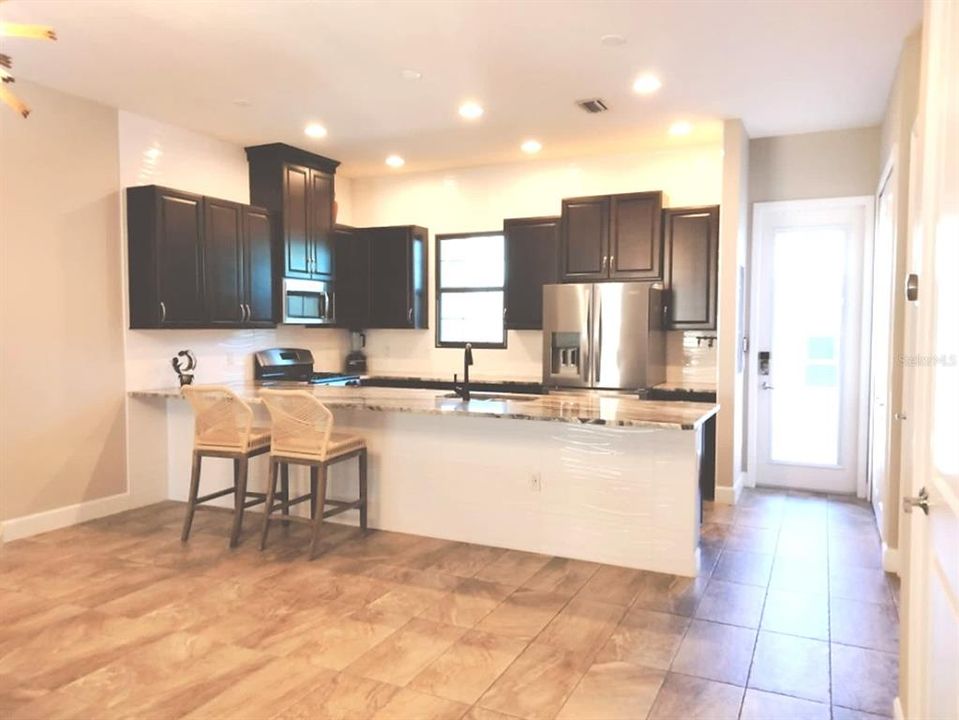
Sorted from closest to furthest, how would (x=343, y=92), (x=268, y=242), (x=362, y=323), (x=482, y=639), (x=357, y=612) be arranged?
1. (x=482, y=639)
2. (x=357, y=612)
3. (x=343, y=92)
4. (x=268, y=242)
5. (x=362, y=323)

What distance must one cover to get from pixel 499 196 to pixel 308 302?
205 centimetres

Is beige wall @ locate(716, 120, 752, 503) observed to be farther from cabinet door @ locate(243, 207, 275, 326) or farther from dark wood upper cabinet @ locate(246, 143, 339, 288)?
cabinet door @ locate(243, 207, 275, 326)

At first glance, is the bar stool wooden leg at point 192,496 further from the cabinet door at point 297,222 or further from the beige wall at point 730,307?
the beige wall at point 730,307

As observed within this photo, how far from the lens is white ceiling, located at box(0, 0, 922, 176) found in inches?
125

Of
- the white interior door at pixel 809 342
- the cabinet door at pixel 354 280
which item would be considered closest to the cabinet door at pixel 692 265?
the white interior door at pixel 809 342

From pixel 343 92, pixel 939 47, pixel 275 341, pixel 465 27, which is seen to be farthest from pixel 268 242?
pixel 939 47

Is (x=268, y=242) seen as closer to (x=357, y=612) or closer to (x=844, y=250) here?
(x=357, y=612)

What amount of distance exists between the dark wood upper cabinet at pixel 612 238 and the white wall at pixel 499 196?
396mm

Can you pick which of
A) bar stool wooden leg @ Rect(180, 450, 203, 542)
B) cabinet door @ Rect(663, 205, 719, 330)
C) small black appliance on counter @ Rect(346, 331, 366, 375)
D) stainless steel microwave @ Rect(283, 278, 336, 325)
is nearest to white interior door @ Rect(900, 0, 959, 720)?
cabinet door @ Rect(663, 205, 719, 330)

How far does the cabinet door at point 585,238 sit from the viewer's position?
5504 mm

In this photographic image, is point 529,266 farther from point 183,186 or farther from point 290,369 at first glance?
point 183,186

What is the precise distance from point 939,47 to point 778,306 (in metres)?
3.91

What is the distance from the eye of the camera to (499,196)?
634cm

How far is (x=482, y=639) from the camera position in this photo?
9.09 ft
